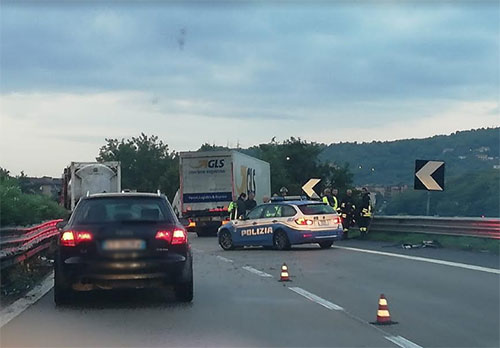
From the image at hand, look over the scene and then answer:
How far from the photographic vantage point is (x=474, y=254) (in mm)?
18906

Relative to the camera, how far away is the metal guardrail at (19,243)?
1242cm

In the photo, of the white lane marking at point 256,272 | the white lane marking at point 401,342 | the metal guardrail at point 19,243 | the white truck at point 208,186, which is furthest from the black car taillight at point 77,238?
the white truck at point 208,186

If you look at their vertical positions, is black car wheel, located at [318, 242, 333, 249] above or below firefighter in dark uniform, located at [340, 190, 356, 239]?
below

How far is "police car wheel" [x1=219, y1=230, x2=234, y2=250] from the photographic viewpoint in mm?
23266

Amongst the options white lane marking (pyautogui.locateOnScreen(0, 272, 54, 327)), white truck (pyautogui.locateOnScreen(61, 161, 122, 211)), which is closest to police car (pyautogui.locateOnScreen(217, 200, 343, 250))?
white lane marking (pyautogui.locateOnScreen(0, 272, 54, 327))

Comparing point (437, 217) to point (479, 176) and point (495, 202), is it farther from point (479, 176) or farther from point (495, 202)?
point (495, 202)

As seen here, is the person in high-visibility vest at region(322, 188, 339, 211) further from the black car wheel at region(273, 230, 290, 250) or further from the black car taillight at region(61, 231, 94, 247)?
the black car taillight at region(61, 231, 94, 247)

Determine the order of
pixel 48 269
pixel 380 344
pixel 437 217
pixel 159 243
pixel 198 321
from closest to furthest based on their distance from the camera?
pixel 380 344, pixel 198 321, pixel 159 243, pixel 48 269, pixel 437 217

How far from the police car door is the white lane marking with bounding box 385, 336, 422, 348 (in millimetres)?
13932

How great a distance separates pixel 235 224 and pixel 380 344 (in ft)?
49.0

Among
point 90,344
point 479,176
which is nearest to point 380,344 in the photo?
point 90,344

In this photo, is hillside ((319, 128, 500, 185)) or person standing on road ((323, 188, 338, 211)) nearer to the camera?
person standing on road ((323, 188, 338, 211))

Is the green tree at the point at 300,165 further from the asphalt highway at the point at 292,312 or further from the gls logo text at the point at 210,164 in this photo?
the asphalt highway at the point at 292,312

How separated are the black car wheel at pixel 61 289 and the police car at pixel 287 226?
11128 mm
